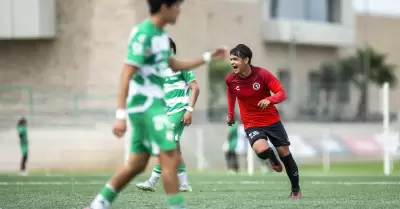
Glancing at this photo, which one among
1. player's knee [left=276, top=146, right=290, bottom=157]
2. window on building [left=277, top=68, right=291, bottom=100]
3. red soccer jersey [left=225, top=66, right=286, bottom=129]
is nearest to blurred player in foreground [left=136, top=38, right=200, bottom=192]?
red soccer jersey [left=225, top=66, right=286, bottom=129]

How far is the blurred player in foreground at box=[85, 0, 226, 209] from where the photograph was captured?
8164mm

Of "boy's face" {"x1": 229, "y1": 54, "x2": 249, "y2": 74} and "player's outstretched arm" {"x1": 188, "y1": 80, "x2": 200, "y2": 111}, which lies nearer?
"boy's face" {"x1": 229, "y1": 54, "x2": 249, "y2": 74}

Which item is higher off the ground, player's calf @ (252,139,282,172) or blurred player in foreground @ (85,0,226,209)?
blurred player in foreground @ (85,0,226,209)

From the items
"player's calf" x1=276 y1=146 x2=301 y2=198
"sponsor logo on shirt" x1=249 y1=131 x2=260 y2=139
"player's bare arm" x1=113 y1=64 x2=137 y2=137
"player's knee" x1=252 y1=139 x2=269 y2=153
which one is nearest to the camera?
"player's bare arm" x1=113 y1=64 x2=137 y2=137

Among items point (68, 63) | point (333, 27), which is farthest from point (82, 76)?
point (333, 27)

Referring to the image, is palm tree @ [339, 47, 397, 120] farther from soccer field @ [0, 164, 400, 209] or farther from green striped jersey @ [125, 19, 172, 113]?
green striped jersey @ [125, 19, 172, 113]

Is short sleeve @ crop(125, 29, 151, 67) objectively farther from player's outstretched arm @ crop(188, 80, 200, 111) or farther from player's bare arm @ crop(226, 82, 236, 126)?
player's bare arm @ crop(226, 82, 236, 126)

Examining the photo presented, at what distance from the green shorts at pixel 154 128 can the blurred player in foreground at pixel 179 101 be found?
4.88 m

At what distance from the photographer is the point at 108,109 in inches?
1519

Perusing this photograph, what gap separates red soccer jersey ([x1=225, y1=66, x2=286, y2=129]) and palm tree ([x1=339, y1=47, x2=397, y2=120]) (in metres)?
42.1

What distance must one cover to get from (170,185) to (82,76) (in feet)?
106

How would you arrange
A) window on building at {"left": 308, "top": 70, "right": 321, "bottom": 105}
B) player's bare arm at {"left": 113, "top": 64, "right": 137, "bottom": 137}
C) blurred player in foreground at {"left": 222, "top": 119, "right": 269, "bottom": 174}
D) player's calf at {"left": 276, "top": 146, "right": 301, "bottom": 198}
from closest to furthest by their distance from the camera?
player's bare arm at {"left": 113, "top": 64, "right": 137, "bottom": 137} < player's calf at {"left": 276, "top": 146, "right": 301, "bottom": 198} < blurred player in foreground at {"left": 222, "top": 119, "right": 269, "bottom": 174} < window on building at {"left": 308, "top": 70, "right": 321, "bottom": 105}

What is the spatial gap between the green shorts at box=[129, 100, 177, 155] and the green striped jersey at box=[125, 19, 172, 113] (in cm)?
5

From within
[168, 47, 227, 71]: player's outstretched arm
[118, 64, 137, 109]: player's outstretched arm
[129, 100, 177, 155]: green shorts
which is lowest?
[129, 100, 177, 155]: green shorts
